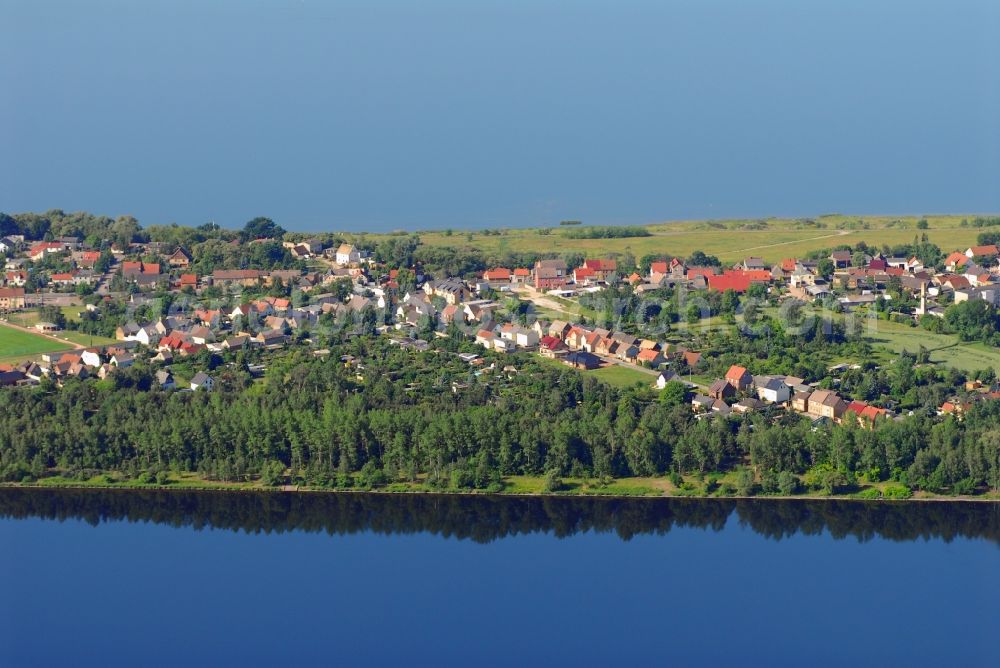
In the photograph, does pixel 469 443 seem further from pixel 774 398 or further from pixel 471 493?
pixel 774 398

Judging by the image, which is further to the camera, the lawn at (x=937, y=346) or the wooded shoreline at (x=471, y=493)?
the lawn at (x=937, y=346)

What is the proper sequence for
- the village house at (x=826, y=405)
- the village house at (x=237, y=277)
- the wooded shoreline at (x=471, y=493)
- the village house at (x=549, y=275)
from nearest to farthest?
the wooded shoreline at (x=471, y=493), the village house at (x=826, y=405), the village house at (x=549, y=275), the village house at (x=237, y=277)

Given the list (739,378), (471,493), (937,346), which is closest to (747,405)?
(739,378)

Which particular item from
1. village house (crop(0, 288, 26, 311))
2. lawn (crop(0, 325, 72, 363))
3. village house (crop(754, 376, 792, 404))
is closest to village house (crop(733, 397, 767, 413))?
village house (crop(754, 376, 792, 404))

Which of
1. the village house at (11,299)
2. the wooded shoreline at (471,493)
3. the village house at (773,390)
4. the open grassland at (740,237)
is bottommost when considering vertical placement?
the wooded shoreline at (471,493)

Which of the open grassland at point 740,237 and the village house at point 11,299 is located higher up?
the open grassland at point 740,237

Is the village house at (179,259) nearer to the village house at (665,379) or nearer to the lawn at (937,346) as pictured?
the village house at (665,379)

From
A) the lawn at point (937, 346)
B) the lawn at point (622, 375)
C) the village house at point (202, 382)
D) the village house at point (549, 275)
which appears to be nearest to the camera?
the village house at point (202, 382)

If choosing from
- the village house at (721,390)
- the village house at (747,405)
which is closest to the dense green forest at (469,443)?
the village house at (747,405)

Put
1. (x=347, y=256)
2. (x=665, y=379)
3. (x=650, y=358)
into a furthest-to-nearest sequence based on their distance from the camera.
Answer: (x=347, y=256), (x=650, y=358), (x=665, y=379)
